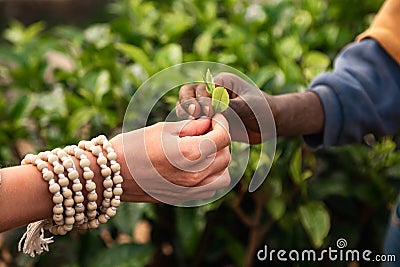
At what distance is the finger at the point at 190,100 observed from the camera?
1.49 metres

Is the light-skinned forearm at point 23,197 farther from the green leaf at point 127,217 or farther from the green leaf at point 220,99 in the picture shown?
the green leaf at point 127,217

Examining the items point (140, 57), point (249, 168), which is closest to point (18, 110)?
point (140, 57)

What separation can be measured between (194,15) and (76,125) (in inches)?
32.5

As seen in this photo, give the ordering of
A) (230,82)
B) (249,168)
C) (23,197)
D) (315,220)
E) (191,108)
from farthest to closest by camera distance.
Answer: (315,220) → (249,168) → (230,82) → (191,108) → (23,197)

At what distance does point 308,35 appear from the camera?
2725 millimetres

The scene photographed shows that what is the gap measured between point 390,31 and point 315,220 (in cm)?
63

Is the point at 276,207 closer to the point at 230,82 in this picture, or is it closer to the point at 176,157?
the point at 230,82

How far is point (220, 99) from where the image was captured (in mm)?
1493

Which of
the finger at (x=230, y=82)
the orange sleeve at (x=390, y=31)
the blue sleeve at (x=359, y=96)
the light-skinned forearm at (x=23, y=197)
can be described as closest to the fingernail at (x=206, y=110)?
the finger at (x=230, y=82)

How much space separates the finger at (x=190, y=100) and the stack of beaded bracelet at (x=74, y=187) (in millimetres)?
173

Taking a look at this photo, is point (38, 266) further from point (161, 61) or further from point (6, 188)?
point (6, 188)

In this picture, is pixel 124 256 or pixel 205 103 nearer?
pixel 205 103

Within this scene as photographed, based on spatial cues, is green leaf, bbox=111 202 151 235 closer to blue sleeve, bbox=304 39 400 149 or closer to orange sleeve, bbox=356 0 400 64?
blue sleeve, bbox=304 39 400 149

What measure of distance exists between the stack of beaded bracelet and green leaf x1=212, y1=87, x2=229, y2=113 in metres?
0.22
